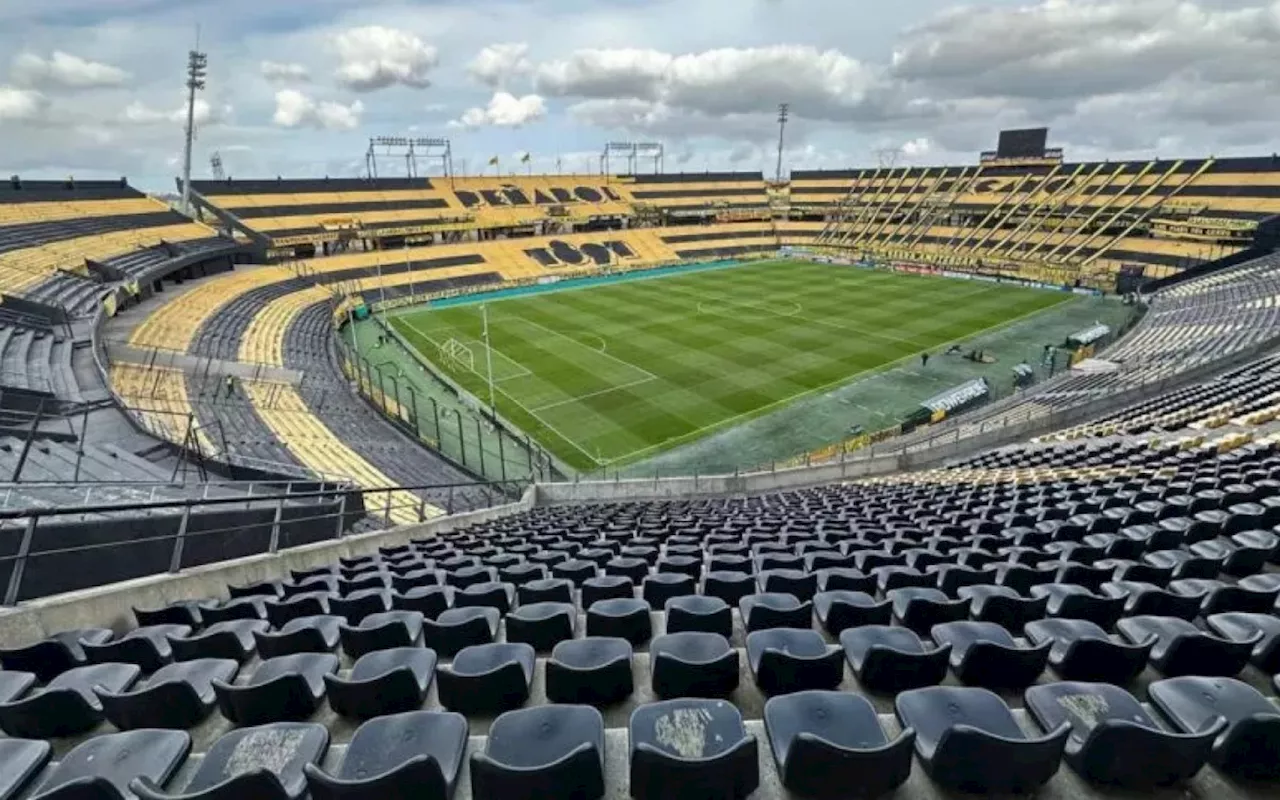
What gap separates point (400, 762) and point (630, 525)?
Answer: 974 centimetres

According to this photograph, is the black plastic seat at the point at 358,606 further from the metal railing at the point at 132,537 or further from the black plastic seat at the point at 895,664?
the black plastic seat at the point at 895,664

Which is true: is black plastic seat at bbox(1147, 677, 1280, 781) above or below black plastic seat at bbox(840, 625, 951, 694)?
above

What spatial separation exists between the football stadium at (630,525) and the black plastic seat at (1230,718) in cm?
2

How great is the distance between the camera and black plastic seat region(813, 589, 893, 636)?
5.34 meters

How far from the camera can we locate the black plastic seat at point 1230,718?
3148mm

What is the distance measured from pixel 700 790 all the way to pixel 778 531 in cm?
832

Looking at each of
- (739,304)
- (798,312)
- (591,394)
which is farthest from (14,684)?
(739,304)

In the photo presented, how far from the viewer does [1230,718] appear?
351 cm

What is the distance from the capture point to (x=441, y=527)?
606 inches

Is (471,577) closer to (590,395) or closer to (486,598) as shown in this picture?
(486,598)

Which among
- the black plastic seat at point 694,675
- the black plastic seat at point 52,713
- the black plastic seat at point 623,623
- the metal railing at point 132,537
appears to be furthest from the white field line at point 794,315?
the black plastic seat at point 52,713

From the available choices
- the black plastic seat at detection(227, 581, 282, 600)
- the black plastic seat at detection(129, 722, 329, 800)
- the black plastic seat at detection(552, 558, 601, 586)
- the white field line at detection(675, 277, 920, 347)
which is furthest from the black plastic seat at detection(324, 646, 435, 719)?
the white field line at detection(675, 277, 920, 347)

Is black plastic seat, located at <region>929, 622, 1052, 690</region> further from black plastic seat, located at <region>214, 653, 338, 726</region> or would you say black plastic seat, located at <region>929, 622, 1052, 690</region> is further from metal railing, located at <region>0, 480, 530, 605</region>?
metal railing, located at <region>0, 480, 530, 605</region>

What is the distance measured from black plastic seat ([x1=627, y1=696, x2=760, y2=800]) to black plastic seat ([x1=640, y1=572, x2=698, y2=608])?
3233mm
